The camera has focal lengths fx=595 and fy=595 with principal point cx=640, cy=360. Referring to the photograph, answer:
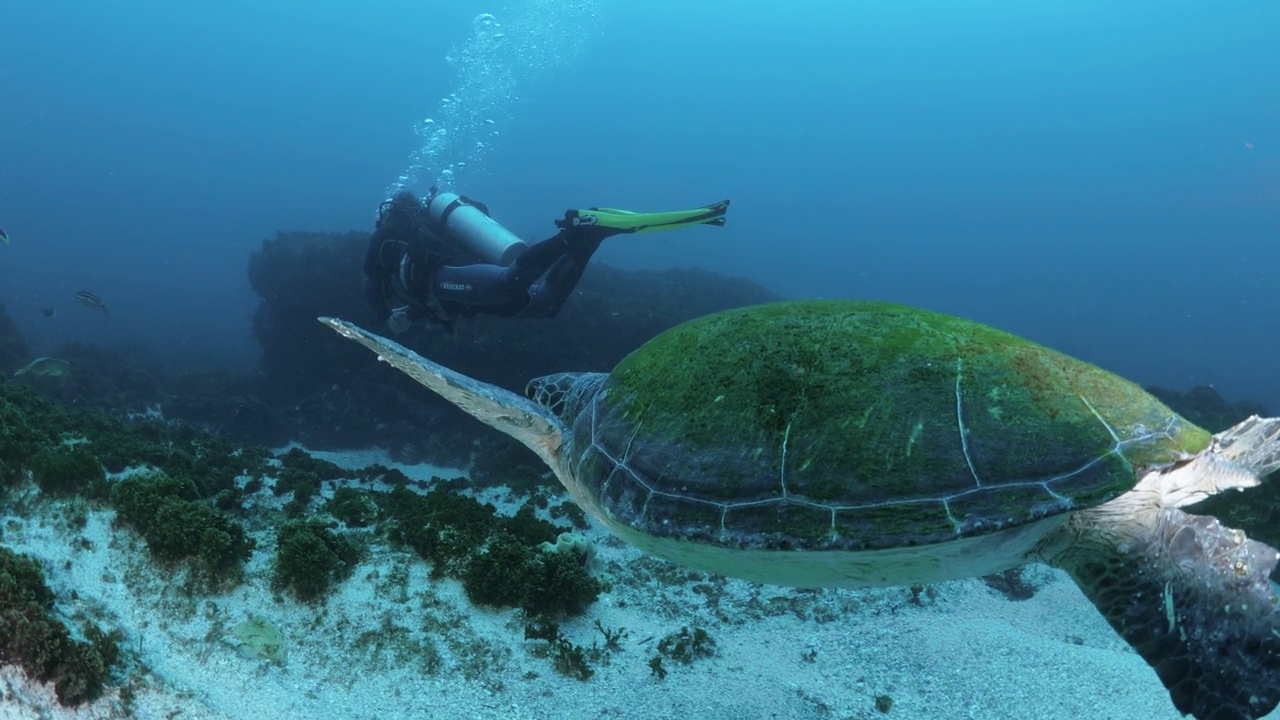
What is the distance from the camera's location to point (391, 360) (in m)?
3.92

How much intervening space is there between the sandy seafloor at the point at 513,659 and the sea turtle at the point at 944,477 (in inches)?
50.6

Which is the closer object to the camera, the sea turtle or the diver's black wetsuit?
the sea turtle

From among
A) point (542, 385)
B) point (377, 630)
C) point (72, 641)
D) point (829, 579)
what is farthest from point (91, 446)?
point (829, 579)

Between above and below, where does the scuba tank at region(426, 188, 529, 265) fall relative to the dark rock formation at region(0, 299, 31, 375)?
above

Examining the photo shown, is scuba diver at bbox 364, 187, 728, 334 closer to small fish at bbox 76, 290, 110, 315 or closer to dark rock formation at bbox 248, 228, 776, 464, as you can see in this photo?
dark rock formation at bbox 248, 228, 776, 464

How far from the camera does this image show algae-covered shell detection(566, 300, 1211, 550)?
271 cm

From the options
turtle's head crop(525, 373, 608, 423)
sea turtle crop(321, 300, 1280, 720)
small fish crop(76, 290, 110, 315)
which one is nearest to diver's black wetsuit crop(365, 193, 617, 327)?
turtle's head crop(525, 373, 608, 423)

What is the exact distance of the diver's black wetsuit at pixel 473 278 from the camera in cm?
1027

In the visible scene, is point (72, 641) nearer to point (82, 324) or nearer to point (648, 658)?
point (648, 658)

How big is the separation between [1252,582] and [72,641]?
605cm

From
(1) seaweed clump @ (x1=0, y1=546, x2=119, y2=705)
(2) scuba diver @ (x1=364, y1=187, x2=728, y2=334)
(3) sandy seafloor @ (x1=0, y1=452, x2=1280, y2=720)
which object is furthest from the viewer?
(2) scuba diver @ (x1=364, y1=187, x2=728, y2=334)

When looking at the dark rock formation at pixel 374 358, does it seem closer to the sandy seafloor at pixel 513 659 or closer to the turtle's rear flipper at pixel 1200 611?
the sandy seafloor at pixel 513 659

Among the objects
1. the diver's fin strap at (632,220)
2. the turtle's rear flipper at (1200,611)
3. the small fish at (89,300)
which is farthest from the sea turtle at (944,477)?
the small fish at (89,300)

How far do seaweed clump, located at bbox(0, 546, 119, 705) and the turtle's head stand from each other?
10.3 ft
